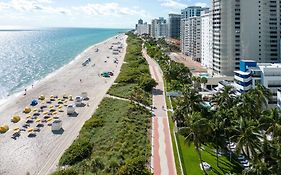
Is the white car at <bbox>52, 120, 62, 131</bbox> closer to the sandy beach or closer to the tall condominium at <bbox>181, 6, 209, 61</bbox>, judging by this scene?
the sandy beach

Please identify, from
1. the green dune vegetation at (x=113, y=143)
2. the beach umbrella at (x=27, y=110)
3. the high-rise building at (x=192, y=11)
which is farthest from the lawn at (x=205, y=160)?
the high-rise building at (x=192, y=11)

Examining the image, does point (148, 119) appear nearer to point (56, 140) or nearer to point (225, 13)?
point (56, 140)

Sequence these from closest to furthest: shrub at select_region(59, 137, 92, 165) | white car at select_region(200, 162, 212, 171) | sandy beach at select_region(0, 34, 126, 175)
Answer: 1. white car at select_region(200, 162, 212, 171)
2. shrub at select_region(59, 137, 92, 165)
3. sandy beach at select_region(0, 34, 126, 175)

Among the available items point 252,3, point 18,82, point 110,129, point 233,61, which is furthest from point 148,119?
point 18,82

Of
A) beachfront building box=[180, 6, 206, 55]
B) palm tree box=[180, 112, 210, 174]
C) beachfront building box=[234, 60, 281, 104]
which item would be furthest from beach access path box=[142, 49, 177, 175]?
beachfront building box=[180, 6, 206, 55]

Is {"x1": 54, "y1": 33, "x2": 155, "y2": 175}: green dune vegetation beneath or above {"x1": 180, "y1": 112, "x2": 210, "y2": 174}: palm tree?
beneath

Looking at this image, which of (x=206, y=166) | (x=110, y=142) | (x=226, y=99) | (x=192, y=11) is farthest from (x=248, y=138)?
(x=192, y=11)
